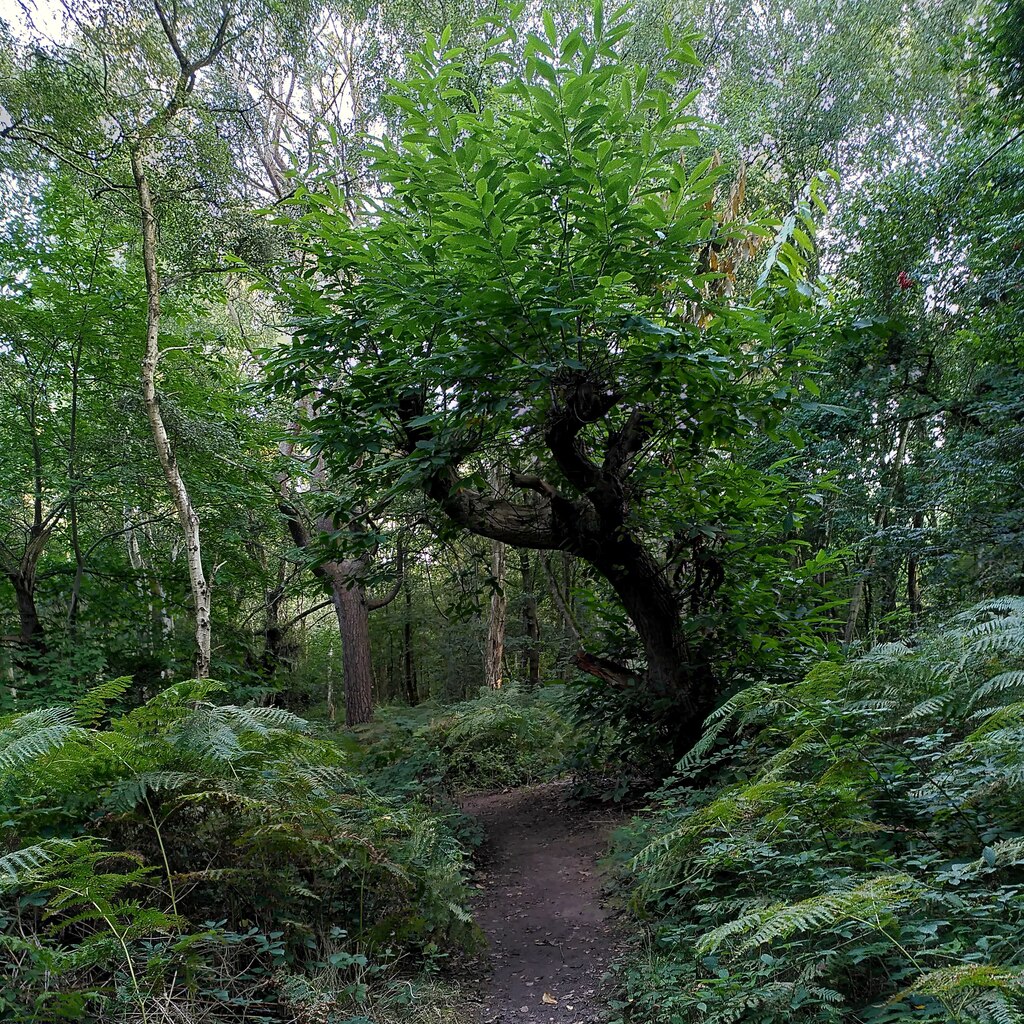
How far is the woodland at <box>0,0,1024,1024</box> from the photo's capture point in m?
2.73

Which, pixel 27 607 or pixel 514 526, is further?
pixel 27 607

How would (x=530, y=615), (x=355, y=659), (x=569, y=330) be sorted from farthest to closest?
(x=530, y=615)
(x=355, y=659)
(x=569, y=330)

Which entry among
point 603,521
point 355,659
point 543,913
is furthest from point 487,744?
point 603,521

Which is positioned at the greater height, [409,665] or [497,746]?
[409,665]

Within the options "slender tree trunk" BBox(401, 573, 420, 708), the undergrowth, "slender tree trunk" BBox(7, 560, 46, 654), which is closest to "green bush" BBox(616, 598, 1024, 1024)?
the undergrowth

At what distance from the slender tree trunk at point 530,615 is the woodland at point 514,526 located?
542cm

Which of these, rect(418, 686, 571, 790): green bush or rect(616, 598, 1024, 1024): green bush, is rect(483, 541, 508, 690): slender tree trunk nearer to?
rect(418, 686, 571, 790): green bush

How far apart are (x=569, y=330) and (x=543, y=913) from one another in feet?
13.0

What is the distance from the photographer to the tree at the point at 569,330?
3.68 meters

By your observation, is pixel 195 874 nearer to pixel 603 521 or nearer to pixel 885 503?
pixel 603 521

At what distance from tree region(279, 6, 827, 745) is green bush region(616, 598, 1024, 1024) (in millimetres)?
1891

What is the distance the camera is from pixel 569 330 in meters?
4.29

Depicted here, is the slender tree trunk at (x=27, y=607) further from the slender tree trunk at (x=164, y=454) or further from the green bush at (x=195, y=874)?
the green bush at (x=195, y=874)

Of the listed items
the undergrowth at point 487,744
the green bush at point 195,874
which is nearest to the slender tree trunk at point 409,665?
the undergrowth at point 487,744
